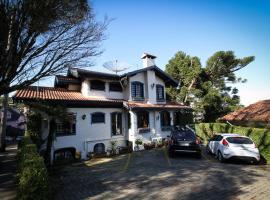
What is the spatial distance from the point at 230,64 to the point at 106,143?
23815 millimetres

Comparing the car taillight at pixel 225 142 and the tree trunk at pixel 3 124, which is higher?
the tree trunk at pixel 3 124

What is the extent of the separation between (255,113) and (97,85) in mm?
17345

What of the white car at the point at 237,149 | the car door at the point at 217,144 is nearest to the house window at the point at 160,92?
the car door at the point at 217,144

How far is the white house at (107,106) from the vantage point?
1593 cm

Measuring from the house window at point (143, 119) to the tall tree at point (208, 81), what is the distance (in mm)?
11861

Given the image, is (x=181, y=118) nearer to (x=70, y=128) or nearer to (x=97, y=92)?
(x=97, y=92)

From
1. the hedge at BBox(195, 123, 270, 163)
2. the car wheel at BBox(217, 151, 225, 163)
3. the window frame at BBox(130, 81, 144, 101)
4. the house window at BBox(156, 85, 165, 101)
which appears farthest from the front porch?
the car wheel at BBox(217, 151, 225, 163)

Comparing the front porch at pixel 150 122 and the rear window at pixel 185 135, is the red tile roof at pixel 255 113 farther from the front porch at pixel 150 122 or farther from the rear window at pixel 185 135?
the rear window at pixel 185 135

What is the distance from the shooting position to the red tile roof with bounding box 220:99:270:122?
21.3 metres

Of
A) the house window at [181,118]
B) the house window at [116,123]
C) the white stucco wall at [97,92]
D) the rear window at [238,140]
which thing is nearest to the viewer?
the rear window at [238,140]

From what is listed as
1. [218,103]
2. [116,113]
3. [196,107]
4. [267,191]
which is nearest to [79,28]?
[116,113]

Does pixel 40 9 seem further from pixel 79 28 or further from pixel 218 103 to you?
pixel 218 103

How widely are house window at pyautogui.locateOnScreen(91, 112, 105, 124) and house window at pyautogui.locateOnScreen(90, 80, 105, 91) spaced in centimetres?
262

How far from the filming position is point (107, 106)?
18.2m
